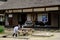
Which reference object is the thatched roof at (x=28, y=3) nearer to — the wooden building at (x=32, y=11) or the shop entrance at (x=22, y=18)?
the wooden building at (x=32, y=11)

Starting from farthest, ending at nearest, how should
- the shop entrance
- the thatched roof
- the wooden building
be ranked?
1. the shop entrance
2. the thatched roof
3. the wooden building

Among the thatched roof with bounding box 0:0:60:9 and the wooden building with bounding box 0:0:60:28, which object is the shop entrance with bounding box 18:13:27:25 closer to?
the wooden building with bounding box 0:0:60:28

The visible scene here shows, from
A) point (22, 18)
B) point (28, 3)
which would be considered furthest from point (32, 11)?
point (22, 18)

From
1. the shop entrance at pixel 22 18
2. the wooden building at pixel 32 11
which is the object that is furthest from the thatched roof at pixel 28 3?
the shop entrance at pixel 22 18

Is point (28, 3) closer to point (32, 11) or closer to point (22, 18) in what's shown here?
point (32, 11)

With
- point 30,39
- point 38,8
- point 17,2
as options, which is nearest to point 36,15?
point 38,8

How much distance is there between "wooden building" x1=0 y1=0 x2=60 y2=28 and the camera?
97.6 ft

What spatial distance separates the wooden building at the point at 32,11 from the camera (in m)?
29.8

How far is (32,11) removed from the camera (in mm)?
31094

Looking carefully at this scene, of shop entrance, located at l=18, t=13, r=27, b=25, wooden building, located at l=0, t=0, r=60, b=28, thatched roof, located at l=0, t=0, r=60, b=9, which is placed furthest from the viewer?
shop entrance, located at l=18, t=13, r=27, b=25

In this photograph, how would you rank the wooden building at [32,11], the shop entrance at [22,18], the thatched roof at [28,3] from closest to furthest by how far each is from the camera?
the wooden building at [32,11] < the thatched roof at [28,3] < the shop entrance at [22,18]

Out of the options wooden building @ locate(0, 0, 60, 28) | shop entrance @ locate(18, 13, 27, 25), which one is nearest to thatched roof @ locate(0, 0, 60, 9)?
wooden building @ locate(0, 0, 60, 28)

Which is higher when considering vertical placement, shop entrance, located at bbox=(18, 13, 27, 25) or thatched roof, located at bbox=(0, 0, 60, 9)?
thatched roof, located at bbox=(0, 0, 60, 9)

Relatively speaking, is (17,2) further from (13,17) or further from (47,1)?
(47,1)
